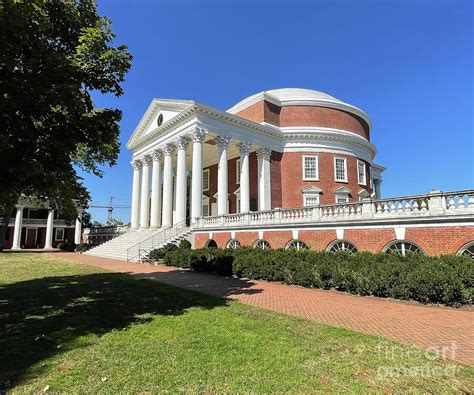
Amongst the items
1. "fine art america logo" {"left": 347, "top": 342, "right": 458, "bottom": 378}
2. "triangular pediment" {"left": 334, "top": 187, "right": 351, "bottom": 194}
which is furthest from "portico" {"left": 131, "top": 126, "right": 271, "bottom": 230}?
"fine art america logo" {"left": 347, "top": 342, "right": 458, "bottom": 378}

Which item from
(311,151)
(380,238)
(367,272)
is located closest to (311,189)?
(311,151)

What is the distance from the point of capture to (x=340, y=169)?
115 feet

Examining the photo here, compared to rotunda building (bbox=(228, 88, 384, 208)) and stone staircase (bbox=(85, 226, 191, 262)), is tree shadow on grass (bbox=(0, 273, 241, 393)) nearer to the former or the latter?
stone staircase (bbox=(85, 226, 191, 262))

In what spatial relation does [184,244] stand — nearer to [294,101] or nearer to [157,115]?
[157,115]

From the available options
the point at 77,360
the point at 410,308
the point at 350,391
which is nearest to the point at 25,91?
the point at 77,360

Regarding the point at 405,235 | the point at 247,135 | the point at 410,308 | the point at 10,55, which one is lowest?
the point at 410,308

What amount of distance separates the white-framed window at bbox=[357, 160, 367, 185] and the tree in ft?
107

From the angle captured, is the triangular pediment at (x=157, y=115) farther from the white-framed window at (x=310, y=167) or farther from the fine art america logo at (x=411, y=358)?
the fine art america logo at (x=411, y=358)

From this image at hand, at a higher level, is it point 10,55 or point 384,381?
point 10,55

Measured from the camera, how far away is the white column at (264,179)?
32.1 m

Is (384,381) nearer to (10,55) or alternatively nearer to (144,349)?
(144,349)

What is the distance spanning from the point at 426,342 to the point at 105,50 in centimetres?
989

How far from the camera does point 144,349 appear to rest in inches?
221

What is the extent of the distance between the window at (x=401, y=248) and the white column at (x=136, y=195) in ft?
100
